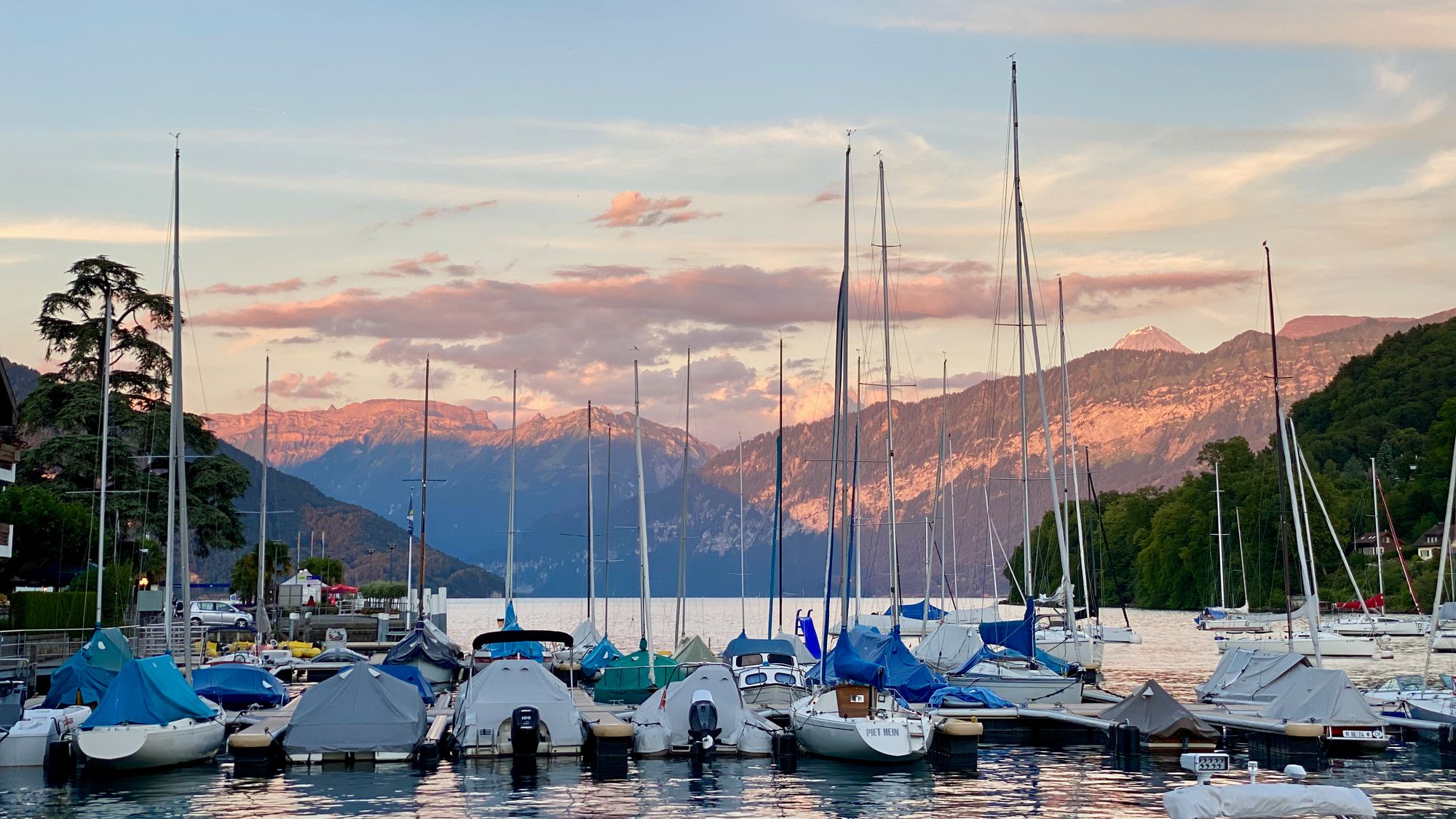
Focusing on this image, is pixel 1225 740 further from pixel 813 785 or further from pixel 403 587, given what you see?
pixel 403 587

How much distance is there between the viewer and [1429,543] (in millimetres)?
157125

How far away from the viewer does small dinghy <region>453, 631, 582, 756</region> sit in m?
42.3

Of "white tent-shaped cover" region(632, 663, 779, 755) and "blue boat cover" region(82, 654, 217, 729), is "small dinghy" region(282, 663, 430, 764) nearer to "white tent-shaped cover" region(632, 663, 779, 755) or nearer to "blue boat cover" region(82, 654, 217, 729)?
"blue boat cover" region(82, 654, 217, 729)

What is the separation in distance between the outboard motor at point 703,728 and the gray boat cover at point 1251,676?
18.9 metres

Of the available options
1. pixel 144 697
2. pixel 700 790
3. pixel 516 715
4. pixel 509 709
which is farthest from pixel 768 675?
pixel 144 697

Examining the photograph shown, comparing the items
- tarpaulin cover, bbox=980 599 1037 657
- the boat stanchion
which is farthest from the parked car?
the boat stanchion

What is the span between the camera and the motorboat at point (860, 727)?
1593 inches

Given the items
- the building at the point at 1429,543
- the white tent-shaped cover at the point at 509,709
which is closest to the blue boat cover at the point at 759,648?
the white tent-shaped cover at the point at 509,709

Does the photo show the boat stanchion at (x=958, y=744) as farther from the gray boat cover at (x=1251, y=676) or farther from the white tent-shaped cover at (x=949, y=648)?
the white tent-shaped cover at (x=949, y=648)

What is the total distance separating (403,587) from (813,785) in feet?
430

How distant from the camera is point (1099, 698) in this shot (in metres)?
55.5

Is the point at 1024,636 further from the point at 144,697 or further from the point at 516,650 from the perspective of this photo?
the point at 144,697

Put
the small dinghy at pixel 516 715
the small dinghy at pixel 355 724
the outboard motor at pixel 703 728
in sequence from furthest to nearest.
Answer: the small dinghy at pixel 516 715
the outboard motor at pixel 703 728
the small dinghy at pixel 355 724

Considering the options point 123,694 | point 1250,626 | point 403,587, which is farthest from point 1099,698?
point 403,587
